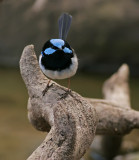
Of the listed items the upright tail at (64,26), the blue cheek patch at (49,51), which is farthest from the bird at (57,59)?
→ the upright tail at (64,26)

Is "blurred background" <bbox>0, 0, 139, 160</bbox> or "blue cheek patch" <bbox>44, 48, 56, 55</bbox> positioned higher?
"blurred background" <bbox>0, 0, 139, 160</bbox>

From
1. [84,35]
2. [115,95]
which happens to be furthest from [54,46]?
[84,35]

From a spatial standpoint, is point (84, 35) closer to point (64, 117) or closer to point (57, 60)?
point (57, 60)

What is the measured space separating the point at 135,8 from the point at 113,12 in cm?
39

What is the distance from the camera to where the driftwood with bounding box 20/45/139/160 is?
5.18 feet

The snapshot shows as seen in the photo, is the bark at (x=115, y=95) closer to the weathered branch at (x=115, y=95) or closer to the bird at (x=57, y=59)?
the weathered branch at (x=115, y=95)

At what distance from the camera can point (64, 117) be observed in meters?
1.57

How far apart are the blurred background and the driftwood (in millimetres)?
2601

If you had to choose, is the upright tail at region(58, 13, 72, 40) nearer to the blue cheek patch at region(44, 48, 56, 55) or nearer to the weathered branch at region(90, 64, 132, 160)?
the blue cheek patch at region(44, 48, 56, 55)

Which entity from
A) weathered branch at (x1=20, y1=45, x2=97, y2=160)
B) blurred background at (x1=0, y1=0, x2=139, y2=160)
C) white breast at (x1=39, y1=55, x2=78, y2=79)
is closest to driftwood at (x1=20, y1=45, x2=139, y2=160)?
weathered branch at (x1=20, y1=45, x2=97, y2=160)

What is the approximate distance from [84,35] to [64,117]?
15.1 feet

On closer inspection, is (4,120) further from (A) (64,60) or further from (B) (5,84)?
(A) (64,60)

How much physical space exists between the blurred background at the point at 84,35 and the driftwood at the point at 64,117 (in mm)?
2601

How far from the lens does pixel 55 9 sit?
6.02 m
